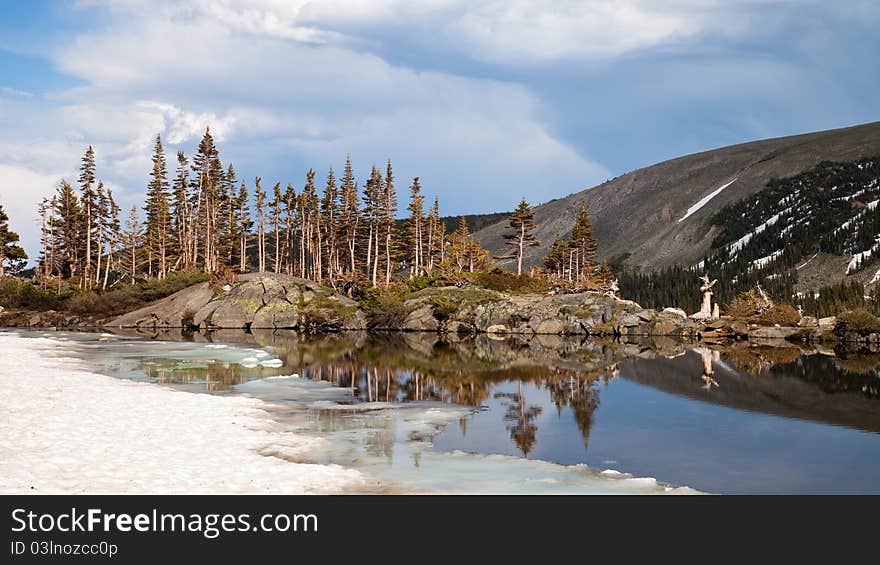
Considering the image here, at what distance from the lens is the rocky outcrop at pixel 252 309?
6850cm

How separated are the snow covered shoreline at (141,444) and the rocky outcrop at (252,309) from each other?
4763cm

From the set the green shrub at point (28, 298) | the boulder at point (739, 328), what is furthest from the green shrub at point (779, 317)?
the green shrub at point (28, 298)

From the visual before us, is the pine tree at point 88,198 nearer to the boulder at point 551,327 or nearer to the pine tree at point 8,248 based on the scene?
the pine tree at point 8,248

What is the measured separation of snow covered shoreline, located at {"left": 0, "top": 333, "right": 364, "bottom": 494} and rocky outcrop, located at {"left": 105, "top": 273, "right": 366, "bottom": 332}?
4763 cm

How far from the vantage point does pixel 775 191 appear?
592 ft

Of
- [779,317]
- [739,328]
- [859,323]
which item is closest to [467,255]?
[739,328]

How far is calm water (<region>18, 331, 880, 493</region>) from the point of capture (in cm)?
1384

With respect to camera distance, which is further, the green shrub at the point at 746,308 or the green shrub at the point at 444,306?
the green shrub at the point at 746,308

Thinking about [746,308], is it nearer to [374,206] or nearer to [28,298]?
[374,206]

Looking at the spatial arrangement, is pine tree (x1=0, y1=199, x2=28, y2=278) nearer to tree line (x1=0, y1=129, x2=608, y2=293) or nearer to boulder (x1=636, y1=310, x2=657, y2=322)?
tree line (x1=0, y1=129, x2=608, y2=293)
